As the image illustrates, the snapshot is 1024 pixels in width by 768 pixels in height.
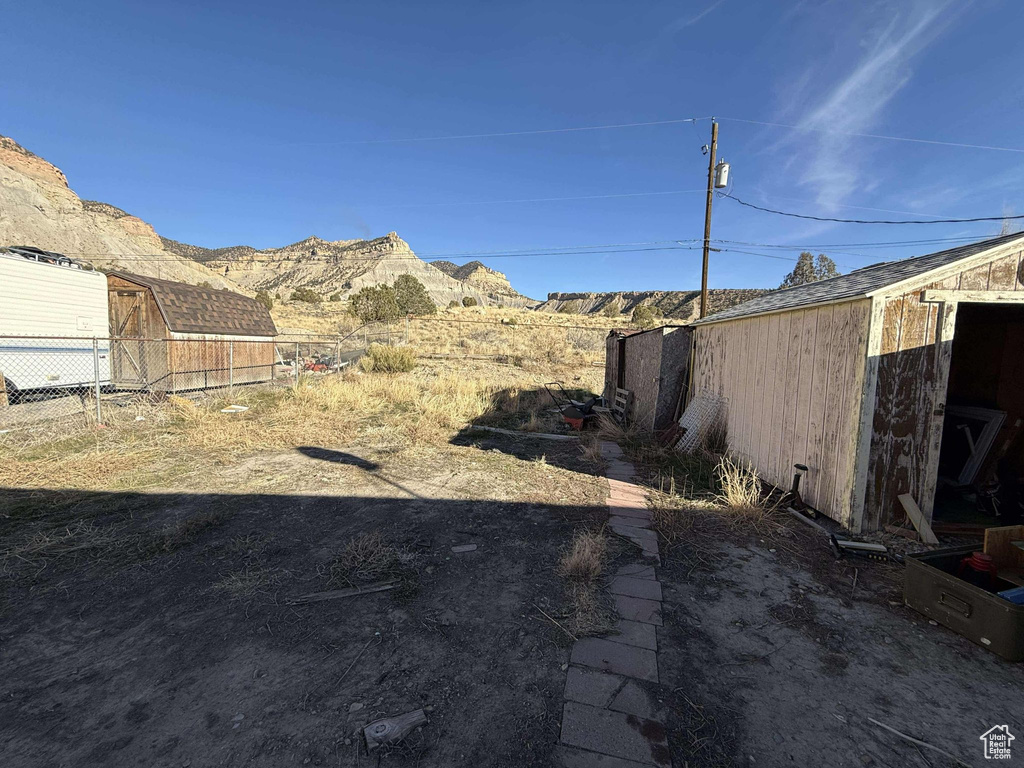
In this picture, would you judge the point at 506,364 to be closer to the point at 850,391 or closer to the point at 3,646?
the point at 850,391

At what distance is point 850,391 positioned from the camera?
4062 millimetres

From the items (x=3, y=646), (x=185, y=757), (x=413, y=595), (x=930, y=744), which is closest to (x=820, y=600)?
(x=930, y=744)

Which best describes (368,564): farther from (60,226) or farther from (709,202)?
(60,226)

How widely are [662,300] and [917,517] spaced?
5866cm

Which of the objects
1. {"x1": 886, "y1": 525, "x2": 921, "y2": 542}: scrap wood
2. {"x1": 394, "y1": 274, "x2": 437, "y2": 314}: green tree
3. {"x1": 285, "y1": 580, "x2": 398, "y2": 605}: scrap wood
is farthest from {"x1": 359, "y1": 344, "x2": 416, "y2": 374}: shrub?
{"x1": 394, "y1": 274, "x2": 437, "y2": 314}: green tree

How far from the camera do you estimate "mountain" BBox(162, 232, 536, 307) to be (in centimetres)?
6406

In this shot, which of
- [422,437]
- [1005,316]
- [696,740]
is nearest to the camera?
[696,740]

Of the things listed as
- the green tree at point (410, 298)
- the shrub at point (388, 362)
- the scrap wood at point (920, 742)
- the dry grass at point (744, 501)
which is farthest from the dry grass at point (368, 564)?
the green tree at point (410, 298)

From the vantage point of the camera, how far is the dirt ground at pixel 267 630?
1.91 metres

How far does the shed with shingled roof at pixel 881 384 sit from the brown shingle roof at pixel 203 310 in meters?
14.4

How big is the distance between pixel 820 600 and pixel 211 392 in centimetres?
1383

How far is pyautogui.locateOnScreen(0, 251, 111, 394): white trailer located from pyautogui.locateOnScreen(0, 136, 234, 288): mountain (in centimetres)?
3134

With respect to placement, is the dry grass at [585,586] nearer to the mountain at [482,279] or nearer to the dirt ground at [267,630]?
the dirt ground at [267,630]

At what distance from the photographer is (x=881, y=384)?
3932 mm
